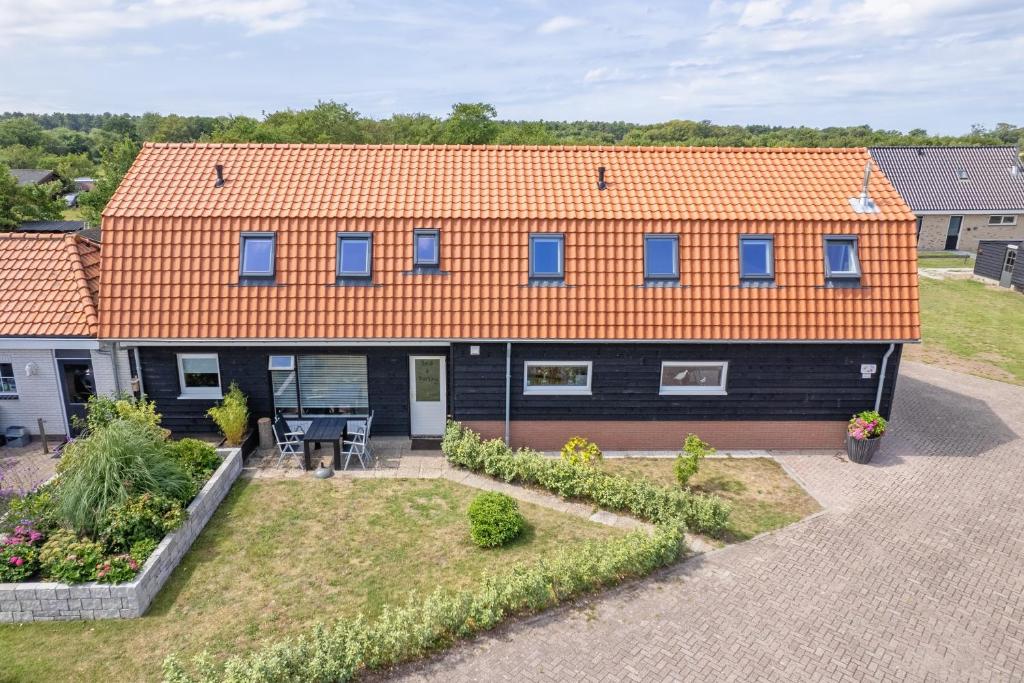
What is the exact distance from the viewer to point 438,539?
1056 centimetres

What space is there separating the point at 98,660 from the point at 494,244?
933 cm

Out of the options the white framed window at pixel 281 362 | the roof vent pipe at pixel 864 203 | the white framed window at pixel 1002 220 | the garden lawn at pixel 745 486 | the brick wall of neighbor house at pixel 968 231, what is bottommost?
the garden lawn at pixel 745 486

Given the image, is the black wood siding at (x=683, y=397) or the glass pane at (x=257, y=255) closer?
the glass pane at (x=257, y=255)

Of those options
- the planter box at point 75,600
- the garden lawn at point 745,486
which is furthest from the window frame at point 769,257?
the planter box at point 75,600

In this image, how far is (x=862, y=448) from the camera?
13289 mm

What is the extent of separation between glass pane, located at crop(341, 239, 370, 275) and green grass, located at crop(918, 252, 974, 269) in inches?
1237

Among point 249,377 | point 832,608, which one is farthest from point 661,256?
point 249,377

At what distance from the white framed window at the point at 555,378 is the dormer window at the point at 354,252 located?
158 inches

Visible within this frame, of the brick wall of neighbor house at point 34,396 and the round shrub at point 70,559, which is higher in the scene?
the brick wall of neighbor house at point 34,396

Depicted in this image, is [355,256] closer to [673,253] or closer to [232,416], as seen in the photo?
[232,416]

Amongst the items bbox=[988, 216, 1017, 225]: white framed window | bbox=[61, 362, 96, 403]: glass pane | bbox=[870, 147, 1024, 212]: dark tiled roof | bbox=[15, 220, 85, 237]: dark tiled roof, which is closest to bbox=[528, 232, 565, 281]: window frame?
bbox=[61, 362, 96, 403]: glass pane

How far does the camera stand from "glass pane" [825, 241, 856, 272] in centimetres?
1347

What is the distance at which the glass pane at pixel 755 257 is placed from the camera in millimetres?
13375

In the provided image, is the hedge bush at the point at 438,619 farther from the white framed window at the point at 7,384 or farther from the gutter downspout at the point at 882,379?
the white framed window at the point at 7,384
